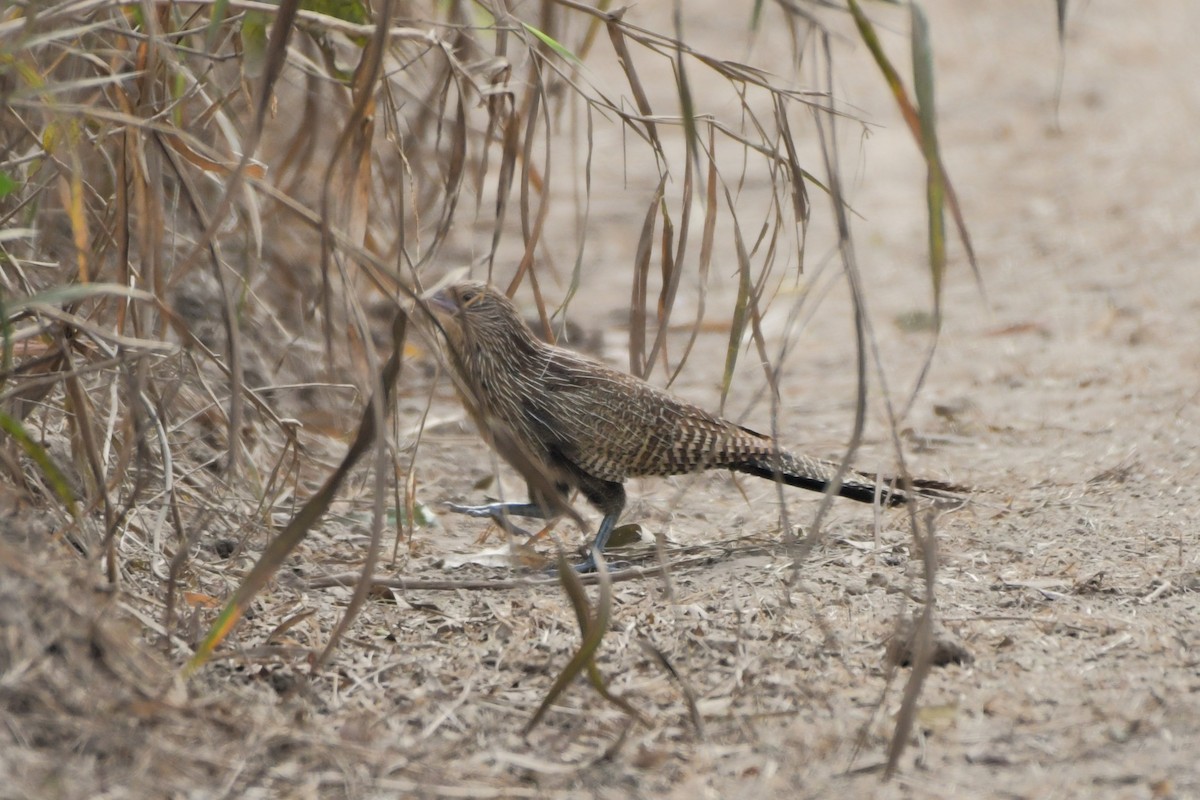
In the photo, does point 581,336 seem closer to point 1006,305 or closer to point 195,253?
point 1006,305

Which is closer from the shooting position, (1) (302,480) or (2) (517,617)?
(2) (517,617)

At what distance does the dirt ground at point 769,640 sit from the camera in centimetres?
248

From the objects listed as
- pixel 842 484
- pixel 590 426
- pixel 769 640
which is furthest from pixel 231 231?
pixel 769 640

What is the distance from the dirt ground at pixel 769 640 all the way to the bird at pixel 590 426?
0.58 feet

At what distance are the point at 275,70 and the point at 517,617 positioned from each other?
143 cm

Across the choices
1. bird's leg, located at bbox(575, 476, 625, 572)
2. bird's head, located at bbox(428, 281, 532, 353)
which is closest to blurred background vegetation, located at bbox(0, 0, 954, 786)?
bird's head, located at bbox(428, 281, 532, 353)

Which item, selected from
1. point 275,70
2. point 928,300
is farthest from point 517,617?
point 928,300

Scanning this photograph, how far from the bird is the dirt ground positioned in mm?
178

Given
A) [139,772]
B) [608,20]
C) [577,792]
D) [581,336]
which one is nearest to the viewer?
[139,772]

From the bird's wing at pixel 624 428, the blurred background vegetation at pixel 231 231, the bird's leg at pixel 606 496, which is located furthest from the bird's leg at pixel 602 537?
the blurred background vegetation at pixel 231 231

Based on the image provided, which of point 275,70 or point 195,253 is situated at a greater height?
point 275,70

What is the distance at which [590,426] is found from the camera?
4.06 m

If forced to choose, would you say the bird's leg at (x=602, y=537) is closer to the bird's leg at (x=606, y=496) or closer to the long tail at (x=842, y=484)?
the bird's leg at (x=606, y=496)

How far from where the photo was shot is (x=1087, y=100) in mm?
10617
